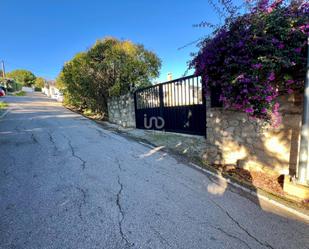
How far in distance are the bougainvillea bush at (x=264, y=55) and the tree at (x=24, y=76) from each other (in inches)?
2572

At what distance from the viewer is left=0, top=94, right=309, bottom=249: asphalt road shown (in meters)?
1.90

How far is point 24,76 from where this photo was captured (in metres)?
56.2

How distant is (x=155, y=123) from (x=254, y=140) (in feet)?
14.9

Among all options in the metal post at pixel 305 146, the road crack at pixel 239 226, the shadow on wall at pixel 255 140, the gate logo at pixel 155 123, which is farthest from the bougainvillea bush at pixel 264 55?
the gate logo at pixel 155 123

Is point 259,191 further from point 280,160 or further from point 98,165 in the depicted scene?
point 98,165

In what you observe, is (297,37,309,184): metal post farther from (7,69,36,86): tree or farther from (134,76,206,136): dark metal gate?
(7,69,36,86): tree

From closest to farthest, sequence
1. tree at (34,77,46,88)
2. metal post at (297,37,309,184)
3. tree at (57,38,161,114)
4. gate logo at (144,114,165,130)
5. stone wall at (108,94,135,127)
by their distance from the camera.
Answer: metal post at (297,37,309,184) < gate logo at (144,114,165,130) < stone wall at (108,94,135,127) < tree at (57,38,161,114) < tree at (34,77,46,88)

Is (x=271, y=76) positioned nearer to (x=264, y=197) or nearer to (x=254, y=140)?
(x=254, y=140)

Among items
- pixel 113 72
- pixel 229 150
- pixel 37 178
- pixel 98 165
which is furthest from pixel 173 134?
pixel 113 72

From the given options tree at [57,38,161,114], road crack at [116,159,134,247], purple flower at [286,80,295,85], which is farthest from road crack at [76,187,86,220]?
tree at [57,38,161,114]

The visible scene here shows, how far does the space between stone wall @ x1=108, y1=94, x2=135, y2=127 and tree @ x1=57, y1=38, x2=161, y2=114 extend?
44 cm

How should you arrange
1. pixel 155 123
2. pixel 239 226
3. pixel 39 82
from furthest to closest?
pixel 39 82
pixel 155 123
pixel 239 226

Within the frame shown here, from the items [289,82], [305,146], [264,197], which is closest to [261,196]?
[264,197]

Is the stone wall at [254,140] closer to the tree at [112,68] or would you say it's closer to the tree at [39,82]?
the tree at [112,68]
